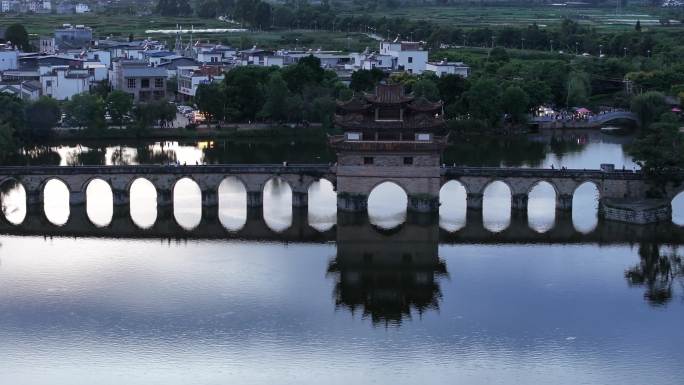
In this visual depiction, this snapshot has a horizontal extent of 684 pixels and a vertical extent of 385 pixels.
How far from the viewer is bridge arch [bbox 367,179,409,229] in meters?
49.1

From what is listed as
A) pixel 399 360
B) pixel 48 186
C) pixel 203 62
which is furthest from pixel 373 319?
pixel 203 62

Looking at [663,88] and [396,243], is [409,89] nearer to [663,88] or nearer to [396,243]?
[663,88]

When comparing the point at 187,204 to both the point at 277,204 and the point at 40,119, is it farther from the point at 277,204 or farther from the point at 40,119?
the point at 40,119

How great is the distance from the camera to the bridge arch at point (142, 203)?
50022mm

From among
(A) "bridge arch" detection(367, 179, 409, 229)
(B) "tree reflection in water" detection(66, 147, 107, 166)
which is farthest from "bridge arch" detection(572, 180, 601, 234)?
(B) "tree reflection in water" detection(66, 147, 107, 166)

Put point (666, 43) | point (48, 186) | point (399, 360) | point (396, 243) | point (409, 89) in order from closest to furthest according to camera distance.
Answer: point (399, 360) < point (396, 243) < point (48, 186) < point (409, 89) < point (666, 43)

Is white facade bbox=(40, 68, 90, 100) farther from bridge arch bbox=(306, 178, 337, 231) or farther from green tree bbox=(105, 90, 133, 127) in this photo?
bridge arch bbox=(306, 178, 337, 231)

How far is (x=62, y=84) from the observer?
8275cm

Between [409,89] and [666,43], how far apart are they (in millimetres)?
41522

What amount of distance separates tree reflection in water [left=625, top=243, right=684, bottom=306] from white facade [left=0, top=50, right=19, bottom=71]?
60.3 metres

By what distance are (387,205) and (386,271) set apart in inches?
379

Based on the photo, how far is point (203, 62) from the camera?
97.2 m

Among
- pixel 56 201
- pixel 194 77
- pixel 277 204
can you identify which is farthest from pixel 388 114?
pixel 194 77

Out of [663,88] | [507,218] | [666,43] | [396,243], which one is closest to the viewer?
[396,243]
